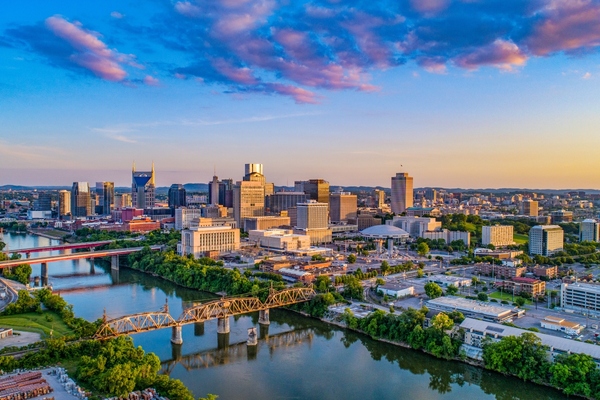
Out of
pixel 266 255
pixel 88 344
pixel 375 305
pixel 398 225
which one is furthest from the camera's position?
pixel 398 225

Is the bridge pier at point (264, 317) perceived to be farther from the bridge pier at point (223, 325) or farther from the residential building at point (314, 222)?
the residential building at point (314, 222)

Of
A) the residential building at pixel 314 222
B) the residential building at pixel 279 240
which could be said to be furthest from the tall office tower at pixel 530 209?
the residential building at pixel 279 240

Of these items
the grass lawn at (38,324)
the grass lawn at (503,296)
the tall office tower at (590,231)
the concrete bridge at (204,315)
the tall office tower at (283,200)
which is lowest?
the grass lawn at (503,296)

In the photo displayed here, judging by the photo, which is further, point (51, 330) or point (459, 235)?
point (459, 235)

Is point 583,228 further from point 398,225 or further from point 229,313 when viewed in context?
Answer: point 229,313

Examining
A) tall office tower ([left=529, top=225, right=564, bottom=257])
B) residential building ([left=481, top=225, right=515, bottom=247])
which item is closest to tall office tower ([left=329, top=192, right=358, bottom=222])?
residential building ([left=481, top=225, right=515, bottom=247])

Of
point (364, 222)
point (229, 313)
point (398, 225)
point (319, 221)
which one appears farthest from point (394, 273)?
point (364, 222)
